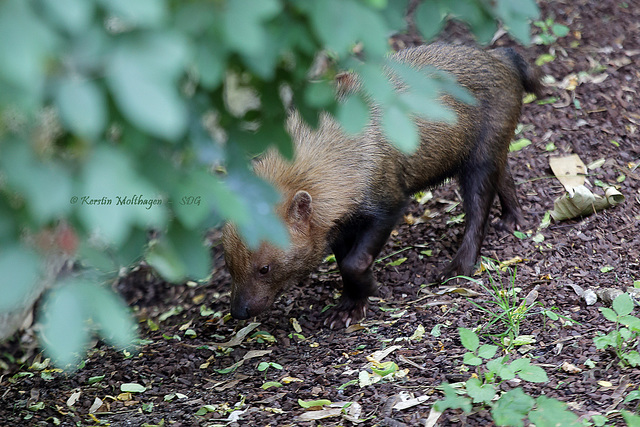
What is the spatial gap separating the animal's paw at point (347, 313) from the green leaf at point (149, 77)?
3.68 m

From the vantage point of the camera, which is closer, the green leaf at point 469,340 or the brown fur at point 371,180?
the green leaf at point 469,340

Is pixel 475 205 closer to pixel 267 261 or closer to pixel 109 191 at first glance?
pixel 267 261

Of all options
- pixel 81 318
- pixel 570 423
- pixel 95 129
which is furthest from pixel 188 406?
pixel 95 129

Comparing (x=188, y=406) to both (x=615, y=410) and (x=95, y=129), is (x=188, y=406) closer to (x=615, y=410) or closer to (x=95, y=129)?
(x=615, y=410)

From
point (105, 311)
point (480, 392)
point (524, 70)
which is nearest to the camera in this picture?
point (105, 311)

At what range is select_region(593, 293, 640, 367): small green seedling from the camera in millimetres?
3557

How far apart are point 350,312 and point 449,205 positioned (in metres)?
1.75

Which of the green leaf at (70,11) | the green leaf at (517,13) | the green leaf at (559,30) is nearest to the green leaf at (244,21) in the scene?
the green leaf at (70,11)

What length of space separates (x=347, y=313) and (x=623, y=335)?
199 centimetres

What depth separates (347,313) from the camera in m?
5.10

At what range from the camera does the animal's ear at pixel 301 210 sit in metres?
4.61

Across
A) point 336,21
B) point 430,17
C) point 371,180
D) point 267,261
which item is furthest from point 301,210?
point 336,21

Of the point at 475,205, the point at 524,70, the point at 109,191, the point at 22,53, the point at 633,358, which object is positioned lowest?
the point at 475,205

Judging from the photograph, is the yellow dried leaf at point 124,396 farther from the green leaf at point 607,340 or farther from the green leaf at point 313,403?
the green leaf at point 607,340
